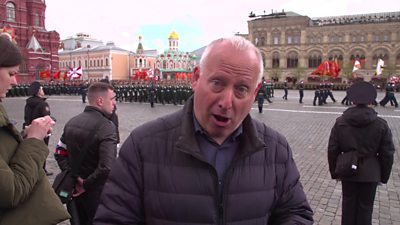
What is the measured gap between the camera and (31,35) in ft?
153

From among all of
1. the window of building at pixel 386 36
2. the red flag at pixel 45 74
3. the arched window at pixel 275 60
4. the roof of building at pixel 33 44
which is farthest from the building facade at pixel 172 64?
the window of building at pixel 386 36

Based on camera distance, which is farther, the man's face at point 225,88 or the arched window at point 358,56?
the arched window at point 358,56

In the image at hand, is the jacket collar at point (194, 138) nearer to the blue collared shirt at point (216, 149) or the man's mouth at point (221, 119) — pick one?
the blue collared shirt at point (216, 149)

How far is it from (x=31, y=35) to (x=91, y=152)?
49990 millimetres

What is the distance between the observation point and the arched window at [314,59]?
5831cm

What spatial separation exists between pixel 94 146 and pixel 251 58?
2.08m

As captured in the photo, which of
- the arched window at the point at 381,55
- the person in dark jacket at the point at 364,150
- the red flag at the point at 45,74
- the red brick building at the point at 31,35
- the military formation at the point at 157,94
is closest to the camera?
the person in dark jacket at the point at 364,150

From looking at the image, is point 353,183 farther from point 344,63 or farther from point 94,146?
point 344,63

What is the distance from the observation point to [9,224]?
1.68m

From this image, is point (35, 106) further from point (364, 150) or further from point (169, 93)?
point (169, 93)

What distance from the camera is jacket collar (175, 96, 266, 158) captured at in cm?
160

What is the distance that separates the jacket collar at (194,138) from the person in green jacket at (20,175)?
794mm

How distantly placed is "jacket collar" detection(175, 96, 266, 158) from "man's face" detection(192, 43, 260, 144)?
0.08 metres

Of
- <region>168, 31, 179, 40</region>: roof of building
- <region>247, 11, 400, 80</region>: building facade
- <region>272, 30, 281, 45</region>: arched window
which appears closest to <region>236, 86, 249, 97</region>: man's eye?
<region>247, 11, 400, 80</region>: building facade
